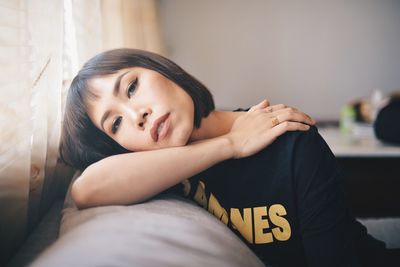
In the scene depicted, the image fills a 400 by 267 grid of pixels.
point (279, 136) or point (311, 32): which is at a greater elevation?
point (311, 32)

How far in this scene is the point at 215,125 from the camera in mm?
833

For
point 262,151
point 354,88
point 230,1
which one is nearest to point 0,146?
point 262,151

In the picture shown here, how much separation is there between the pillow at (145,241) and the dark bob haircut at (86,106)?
0.26m

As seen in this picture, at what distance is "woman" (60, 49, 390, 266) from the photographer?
0.59m

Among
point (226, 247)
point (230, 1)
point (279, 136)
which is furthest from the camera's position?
point (230, 1)

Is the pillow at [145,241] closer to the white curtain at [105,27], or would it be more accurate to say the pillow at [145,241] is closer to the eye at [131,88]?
the eye at [131,88]

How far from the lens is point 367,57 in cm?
215

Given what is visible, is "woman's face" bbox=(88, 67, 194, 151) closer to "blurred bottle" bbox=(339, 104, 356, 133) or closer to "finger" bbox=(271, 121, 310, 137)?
"finger" bbox=(271, 121, 310, 137)

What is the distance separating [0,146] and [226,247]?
0.39 meters

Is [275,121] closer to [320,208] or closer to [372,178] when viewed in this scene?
[320,208]

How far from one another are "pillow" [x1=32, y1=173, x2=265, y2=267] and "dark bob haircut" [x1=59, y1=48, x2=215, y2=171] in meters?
0.26

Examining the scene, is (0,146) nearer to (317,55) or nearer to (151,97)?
(151,97)

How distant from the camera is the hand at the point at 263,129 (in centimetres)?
67

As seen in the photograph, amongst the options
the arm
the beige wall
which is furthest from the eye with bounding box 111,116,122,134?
the beige wall
